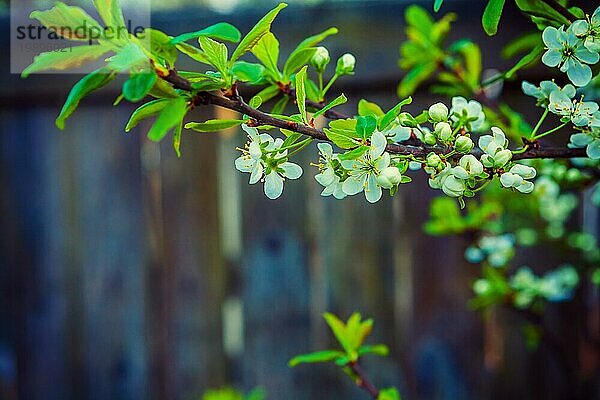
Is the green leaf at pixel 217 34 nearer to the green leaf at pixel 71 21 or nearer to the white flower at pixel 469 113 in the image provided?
the green leaf at pixel 71 21

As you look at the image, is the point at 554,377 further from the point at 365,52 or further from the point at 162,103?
the point at 162,103

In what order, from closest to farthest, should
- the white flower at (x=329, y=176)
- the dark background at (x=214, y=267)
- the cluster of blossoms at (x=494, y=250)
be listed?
the white flower at (x=329, y=176), the cluster of blossoms at (x=494, y=250), the dark background at (x=214, y=267)

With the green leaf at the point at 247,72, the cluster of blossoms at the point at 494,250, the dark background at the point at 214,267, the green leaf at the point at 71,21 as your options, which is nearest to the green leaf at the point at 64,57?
the green leaf at the point at 71,21

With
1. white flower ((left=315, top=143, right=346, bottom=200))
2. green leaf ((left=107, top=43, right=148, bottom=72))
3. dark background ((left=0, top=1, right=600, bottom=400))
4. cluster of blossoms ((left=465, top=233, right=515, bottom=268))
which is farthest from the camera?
dark background ((left=0, top=1, right=600, bottom=400))

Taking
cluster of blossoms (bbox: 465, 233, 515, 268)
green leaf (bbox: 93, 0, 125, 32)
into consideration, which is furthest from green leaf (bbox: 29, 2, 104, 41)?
cluster of blossoms (bbox: 465, 233, 515, 268)

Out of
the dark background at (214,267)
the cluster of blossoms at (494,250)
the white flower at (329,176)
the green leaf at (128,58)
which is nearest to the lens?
the green leaf at (128,58)

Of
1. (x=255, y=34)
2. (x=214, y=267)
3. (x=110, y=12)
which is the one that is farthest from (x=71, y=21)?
(x=214, y=267)

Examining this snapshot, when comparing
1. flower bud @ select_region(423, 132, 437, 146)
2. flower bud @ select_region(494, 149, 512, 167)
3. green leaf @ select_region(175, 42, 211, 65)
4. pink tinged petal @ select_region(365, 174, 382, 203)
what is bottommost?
pink tinged petal @ select_region(365, 174, 382, 203)

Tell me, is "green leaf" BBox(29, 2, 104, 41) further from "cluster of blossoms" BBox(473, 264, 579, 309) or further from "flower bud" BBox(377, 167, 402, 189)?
"cluster of blossoms" BBox(473, 264, 579, 309)
